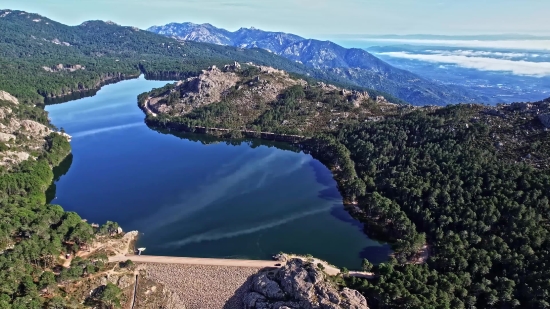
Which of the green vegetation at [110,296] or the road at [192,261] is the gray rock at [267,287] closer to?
the road at [192,261]

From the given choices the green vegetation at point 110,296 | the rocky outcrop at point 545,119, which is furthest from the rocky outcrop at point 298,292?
the rocky outcrop at point 545,119

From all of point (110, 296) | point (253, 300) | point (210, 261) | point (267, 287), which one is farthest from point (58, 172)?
point (267, 287)

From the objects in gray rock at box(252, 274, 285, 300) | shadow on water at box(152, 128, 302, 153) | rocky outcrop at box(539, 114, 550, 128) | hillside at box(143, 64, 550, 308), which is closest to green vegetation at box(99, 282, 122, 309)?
gray rock at box(252, 274, 285, 300)

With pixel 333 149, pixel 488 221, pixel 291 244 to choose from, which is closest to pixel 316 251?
pixel 291 244

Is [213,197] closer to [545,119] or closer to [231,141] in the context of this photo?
[231,141]

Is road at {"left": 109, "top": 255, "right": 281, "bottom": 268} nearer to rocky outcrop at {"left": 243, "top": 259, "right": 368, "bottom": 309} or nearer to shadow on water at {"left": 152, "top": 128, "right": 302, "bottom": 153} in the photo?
rocky outcrop at {"left": 243, "top": 259, "right": 368, "bottom": 309}

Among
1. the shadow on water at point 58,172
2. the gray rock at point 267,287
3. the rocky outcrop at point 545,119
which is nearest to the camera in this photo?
the gray rock at point 267,287
